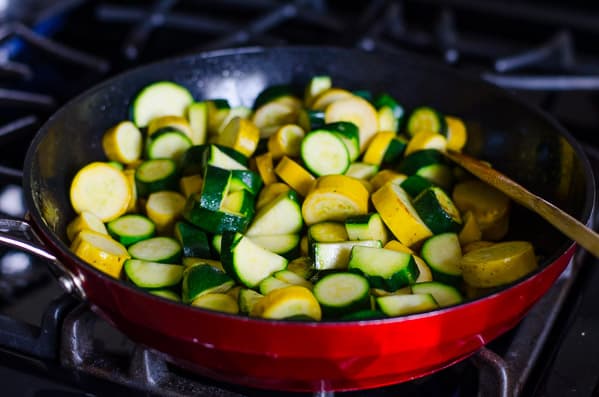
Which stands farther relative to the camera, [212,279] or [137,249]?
[137,249]

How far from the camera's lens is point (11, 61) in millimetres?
1919

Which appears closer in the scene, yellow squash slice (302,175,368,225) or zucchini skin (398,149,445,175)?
yellow squash slice (302,175,368,225)

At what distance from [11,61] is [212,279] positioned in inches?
46.1

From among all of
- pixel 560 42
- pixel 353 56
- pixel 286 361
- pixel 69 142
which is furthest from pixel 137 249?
pixel 560 42

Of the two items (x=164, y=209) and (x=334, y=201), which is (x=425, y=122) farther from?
(x=164, y=209)

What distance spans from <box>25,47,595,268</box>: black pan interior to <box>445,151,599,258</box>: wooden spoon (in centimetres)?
4

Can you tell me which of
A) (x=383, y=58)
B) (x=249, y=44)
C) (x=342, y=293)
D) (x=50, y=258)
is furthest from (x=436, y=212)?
(x=249, y=44)

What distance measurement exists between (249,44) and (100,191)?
0.75 m

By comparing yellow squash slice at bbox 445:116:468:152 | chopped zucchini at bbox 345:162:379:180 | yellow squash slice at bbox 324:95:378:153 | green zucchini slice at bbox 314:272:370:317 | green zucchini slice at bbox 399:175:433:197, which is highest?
yellow squash slice at bbox 324:95:378:153

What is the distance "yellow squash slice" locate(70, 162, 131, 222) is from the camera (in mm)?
1244

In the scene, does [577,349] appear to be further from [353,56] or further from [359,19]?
[359,19]

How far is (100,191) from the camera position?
125 centimetres

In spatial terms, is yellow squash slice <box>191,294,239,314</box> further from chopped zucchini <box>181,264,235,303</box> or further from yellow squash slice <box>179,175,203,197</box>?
yellow squash slice <box>179,175,203,197</box>

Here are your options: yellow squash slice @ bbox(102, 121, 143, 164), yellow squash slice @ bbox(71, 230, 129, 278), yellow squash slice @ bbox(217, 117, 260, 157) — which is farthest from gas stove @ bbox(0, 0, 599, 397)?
yellow squash slice @ bbox(217, 117, 260, 157)
